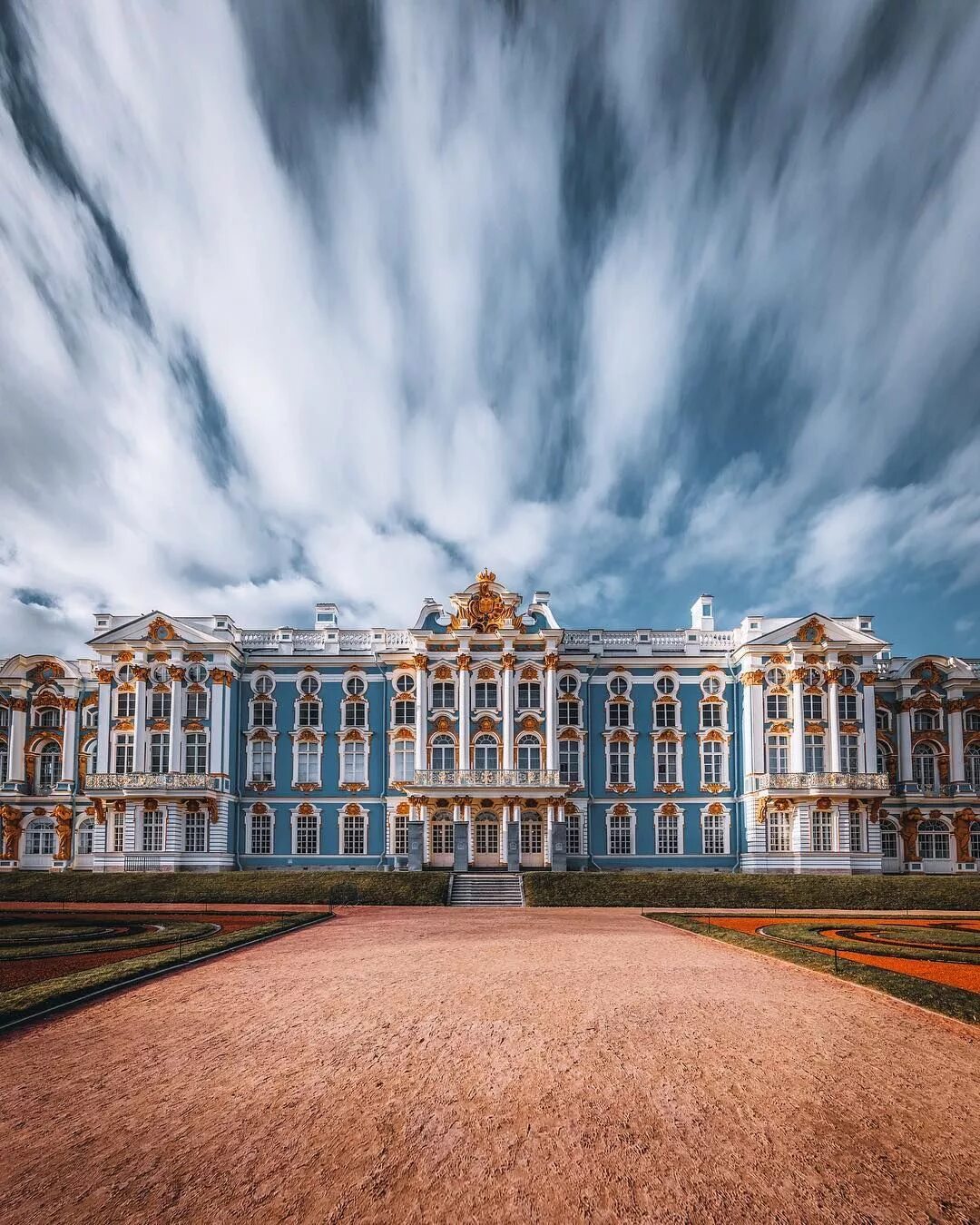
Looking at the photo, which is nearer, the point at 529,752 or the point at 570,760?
the point at 529,752

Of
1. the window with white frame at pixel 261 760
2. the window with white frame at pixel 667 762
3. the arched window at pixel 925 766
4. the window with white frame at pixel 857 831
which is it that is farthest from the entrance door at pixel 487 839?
the arched window at pixel 925 766

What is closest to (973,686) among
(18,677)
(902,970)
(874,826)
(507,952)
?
(874,826)

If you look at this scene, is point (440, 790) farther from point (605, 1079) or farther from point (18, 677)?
point (605, 1079)

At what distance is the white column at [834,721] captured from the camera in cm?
4316

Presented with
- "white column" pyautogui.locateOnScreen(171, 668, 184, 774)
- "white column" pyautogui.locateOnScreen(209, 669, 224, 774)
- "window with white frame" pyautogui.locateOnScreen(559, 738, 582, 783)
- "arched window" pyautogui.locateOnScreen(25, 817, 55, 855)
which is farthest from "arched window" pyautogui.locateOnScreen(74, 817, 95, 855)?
"window with white frame" pyautogui.locateOnScreen(559, 738, 582, 783)

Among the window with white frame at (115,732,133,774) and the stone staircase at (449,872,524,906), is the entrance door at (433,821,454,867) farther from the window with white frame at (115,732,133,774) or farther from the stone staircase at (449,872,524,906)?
the window with white frame at (115,732,133,774)

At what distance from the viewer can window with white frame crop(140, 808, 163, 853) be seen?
140 ft

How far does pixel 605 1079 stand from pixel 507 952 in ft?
31.9

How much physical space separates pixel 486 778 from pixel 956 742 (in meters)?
27.6

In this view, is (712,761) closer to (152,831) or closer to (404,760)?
(404,760)

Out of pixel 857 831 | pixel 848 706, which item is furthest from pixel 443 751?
pixel 857 831

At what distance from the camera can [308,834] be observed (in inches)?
1762

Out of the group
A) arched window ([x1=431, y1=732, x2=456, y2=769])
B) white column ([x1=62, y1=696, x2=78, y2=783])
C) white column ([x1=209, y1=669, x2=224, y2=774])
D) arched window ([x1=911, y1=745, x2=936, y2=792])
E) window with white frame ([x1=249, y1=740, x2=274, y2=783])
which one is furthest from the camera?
white column ([x1=62, y1=696, x2=78, y2=783])

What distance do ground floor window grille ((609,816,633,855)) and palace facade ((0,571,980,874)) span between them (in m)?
0.10
